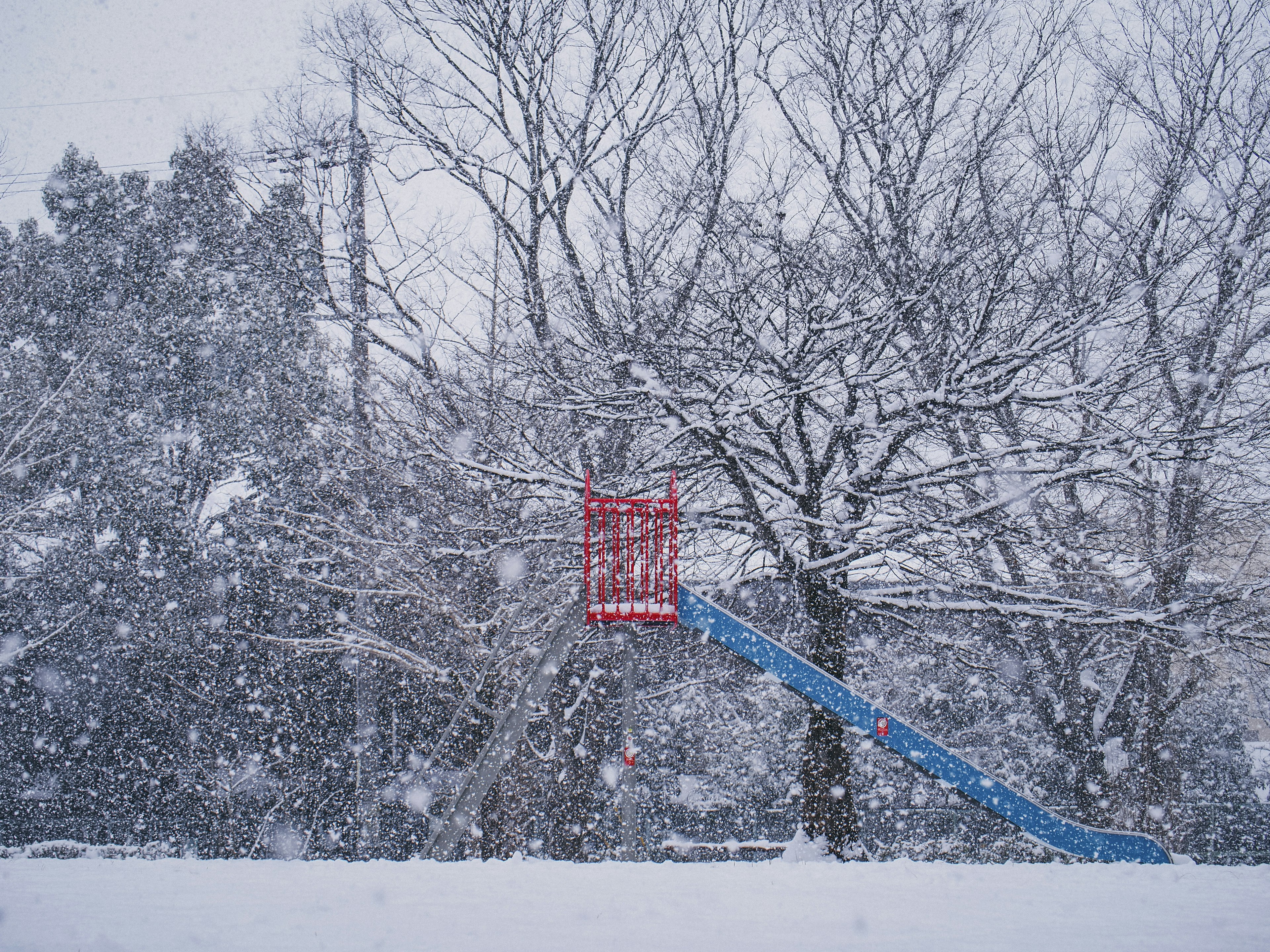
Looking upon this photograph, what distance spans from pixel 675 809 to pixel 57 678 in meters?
12.7

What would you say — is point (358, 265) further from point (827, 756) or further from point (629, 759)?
point (827, 756)

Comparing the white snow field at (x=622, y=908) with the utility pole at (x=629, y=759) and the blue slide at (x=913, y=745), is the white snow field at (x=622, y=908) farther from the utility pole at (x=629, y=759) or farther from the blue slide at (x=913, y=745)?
the utility pole at (x=629, y=759)

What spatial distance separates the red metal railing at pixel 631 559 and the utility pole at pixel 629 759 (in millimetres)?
549

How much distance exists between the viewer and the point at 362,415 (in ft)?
35.4

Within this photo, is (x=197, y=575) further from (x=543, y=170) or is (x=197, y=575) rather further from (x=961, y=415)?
(x=961, y=415)

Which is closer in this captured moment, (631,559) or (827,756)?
(631,559)

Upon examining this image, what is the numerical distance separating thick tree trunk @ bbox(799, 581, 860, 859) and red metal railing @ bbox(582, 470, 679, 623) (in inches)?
67.4

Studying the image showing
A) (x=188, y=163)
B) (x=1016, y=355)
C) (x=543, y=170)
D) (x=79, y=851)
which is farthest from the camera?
(x=188, y=163)

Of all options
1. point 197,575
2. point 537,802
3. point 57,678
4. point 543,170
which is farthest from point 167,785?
point 543,170

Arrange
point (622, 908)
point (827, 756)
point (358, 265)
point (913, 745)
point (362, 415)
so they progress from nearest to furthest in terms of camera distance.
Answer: point (622, 908)
point (913, 745)
point (827, 756)
point (362, 415)
point (358, 265)

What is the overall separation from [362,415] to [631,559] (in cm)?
485

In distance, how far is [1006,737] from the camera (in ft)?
52.5

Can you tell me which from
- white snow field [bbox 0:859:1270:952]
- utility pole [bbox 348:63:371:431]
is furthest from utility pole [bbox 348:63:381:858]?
white snow field [bbox 0:859:1270:952]

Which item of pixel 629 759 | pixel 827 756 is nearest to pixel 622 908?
pixel 629 759
